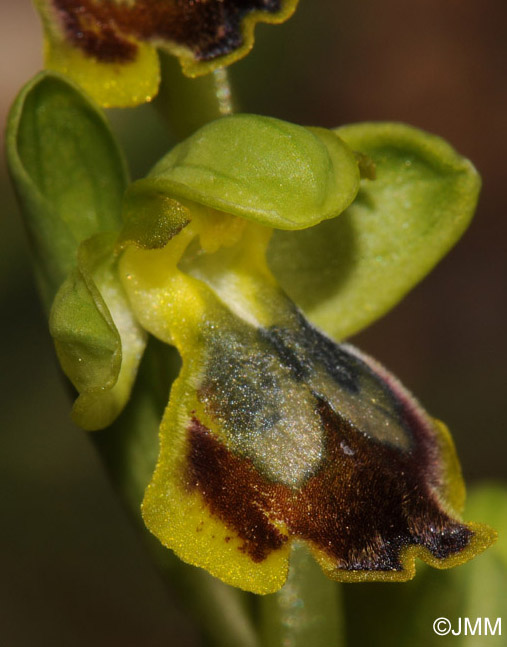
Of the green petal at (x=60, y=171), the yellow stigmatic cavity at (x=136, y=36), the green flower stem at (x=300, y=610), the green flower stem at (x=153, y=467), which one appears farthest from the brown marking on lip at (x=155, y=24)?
the green flower stem at (x=300, y=610)

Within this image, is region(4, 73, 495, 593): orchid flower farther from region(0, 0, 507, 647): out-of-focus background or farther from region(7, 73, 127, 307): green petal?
region(0, 0, 507, 647): out-of-focus background

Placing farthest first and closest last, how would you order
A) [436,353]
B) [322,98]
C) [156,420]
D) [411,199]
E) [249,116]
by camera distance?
1. [322,98]
2. [436,353]
3. [411,199]
4. [156,420]
5. [249,116]

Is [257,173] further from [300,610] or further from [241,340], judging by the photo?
[300,610]

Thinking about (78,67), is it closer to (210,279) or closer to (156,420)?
(210,279)

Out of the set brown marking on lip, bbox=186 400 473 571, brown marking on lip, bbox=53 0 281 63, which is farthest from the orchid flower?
brown marking on lip, bbox=53 0 281 63

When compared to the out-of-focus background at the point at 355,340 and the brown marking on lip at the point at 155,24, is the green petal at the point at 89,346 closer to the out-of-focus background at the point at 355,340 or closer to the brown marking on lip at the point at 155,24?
the brown marking on lip at the point at 155,24

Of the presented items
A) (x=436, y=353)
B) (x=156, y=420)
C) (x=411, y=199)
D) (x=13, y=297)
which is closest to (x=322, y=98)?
(x=436, y=353)

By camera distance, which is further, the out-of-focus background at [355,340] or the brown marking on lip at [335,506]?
the out-of-focus background at [355,340]
